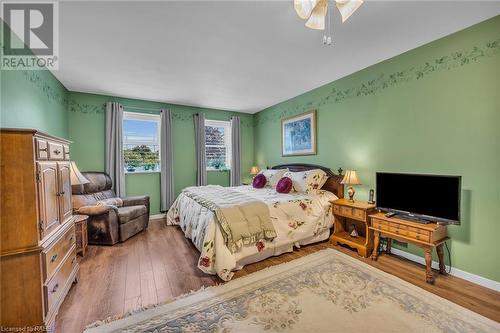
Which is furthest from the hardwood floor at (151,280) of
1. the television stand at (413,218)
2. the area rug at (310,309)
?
the television stand at (413,218)

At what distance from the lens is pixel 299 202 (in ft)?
9.87

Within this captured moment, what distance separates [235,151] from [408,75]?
12.0 feet

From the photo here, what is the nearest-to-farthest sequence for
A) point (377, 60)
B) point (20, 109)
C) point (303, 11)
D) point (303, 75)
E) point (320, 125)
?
1. point (303, 11)
2. point (20, 109)
3. point (377, 60)
4. point (303, 75)
5. point (320, 125)

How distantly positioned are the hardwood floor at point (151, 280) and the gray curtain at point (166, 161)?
4.63ft

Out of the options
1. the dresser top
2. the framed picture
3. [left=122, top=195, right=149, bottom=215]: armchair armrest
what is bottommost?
[left=122, top=195, right=149, bottom=215]: armchair armrest

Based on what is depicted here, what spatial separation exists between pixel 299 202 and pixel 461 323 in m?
1.79

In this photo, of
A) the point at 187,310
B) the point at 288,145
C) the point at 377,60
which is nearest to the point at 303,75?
the point at 377,60

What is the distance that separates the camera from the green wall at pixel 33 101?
1.97 metres

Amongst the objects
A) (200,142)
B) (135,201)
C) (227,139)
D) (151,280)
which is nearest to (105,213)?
(135,201)

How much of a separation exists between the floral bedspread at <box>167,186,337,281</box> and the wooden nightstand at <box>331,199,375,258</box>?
15 centimetres

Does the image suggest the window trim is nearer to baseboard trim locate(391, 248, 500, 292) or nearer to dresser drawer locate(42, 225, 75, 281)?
dresser drawer locate(42, 225, 75, 281)

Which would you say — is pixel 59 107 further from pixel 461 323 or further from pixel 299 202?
pixel 461 323

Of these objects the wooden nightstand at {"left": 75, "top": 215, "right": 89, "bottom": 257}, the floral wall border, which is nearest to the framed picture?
the floral wall border

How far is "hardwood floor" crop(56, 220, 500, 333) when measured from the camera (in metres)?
1.81
